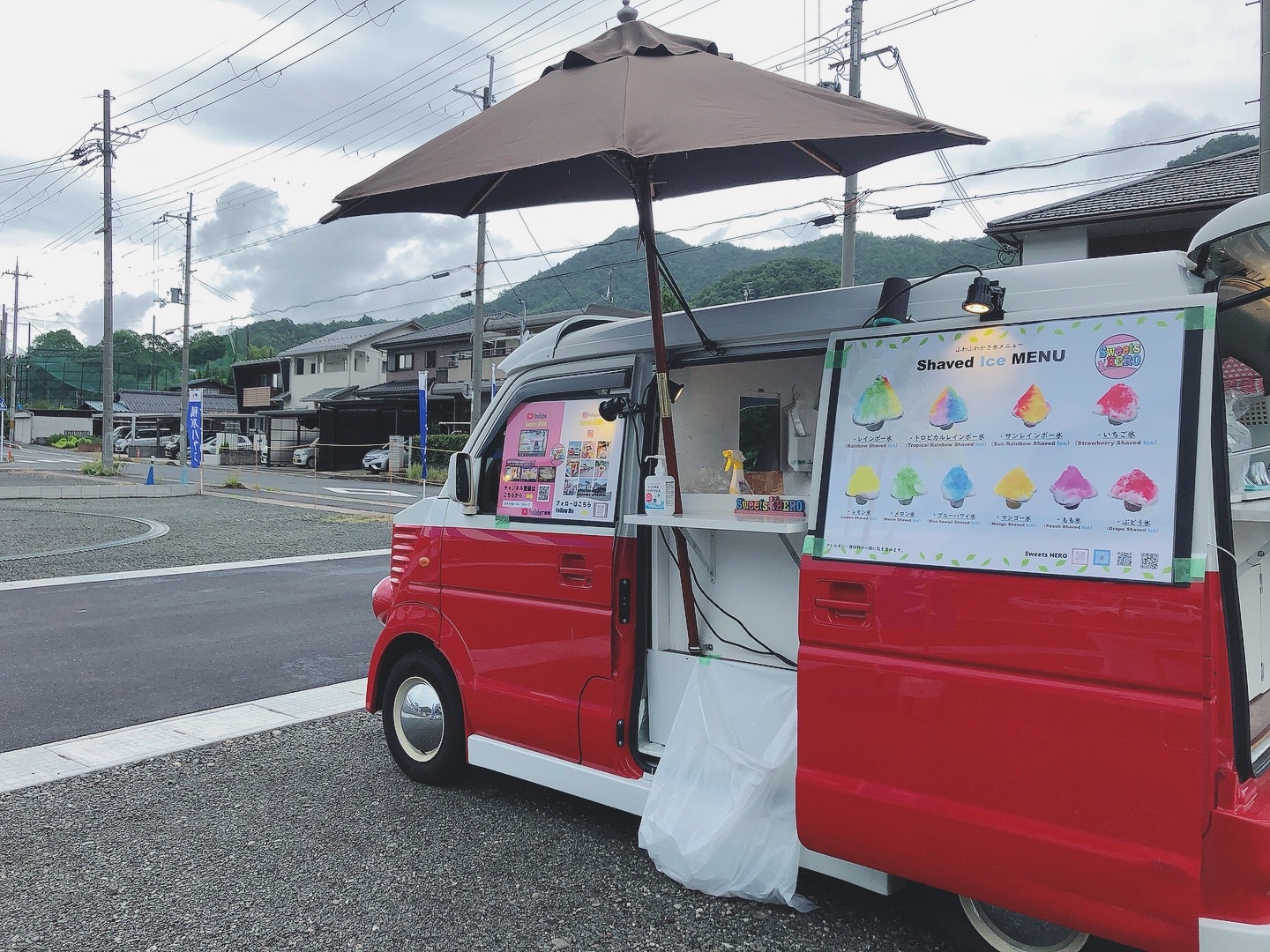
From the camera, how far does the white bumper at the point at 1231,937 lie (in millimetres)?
2197

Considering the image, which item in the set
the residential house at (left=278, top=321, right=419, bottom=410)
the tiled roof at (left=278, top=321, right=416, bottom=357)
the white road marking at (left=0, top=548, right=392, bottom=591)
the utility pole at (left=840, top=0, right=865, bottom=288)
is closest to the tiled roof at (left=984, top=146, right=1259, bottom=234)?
the utility pole at (left=840, top=0, right=865, bottom=288)

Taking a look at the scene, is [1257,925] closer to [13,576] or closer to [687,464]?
[687,464]

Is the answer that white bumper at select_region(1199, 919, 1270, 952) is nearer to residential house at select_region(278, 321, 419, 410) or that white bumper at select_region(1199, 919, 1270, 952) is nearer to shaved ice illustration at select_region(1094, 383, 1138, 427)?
shaved ice illustration at select_region(1094, 383, 1138, 427)

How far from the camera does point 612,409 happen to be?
3689 mm

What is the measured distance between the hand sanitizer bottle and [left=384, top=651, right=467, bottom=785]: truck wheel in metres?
1.65

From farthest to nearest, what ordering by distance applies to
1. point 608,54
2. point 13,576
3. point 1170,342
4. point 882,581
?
1. point 13,576
2. point 608,54
3. point 882,581
4. point 1170,342

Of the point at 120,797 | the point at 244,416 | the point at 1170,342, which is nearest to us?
the point at 1170,342

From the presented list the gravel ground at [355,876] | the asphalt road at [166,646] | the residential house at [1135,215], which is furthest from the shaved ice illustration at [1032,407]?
the residential house at [1135,215]

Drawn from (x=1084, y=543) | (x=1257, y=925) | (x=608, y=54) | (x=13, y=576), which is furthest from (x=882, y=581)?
(x=13, y=576)

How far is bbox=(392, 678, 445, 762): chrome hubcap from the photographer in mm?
4492

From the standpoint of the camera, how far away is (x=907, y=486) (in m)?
2.79

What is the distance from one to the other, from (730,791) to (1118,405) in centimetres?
186

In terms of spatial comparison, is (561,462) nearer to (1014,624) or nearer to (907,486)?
(907,486)

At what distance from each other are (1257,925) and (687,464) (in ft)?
8.15
